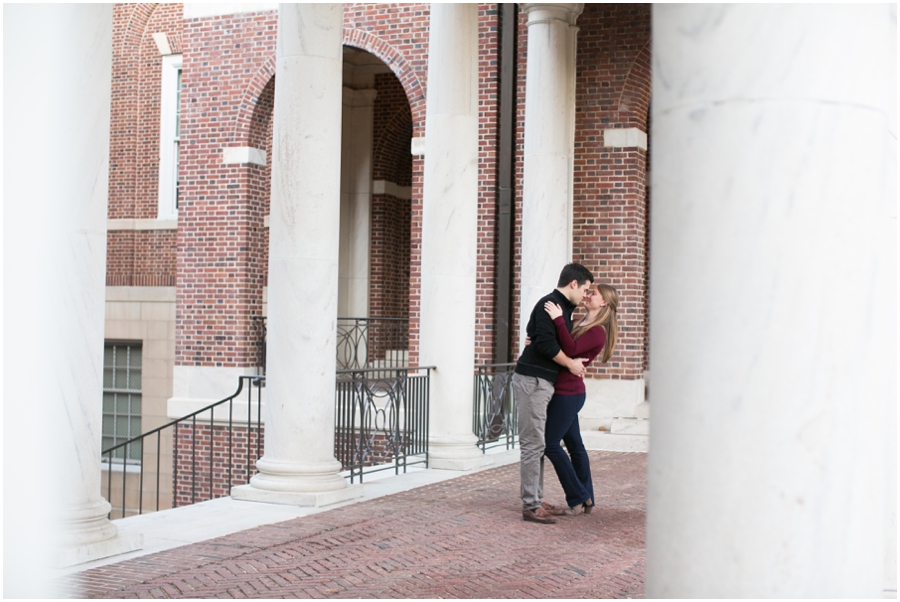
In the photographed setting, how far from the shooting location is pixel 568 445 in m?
7.34

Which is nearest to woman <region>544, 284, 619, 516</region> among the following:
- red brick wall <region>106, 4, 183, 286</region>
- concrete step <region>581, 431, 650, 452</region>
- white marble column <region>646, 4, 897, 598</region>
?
white marble column <region>646, 4, 897, 598</region>

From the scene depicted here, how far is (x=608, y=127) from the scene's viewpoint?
14594 mm

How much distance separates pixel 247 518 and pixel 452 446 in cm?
324

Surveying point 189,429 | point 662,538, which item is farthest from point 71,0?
point 189,429

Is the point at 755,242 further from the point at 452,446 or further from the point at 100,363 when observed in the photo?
the point at 452,446

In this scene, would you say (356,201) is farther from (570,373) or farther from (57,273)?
(57,273)

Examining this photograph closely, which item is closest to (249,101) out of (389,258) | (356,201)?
(356,201)

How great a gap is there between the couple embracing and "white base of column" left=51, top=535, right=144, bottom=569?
268 centimetres

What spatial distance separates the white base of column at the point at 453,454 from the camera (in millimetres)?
9805

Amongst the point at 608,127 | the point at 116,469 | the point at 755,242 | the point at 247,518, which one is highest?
the point at 608,127

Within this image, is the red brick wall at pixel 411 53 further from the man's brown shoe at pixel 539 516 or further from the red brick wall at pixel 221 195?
the man's brown shoe at pixel 539 516

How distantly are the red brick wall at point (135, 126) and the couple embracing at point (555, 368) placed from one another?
43.6ft

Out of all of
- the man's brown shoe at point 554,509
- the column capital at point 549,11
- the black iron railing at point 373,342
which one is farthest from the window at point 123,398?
the man's brown shoe at point 554,509

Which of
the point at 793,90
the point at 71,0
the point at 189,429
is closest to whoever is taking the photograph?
the point at 793,90
